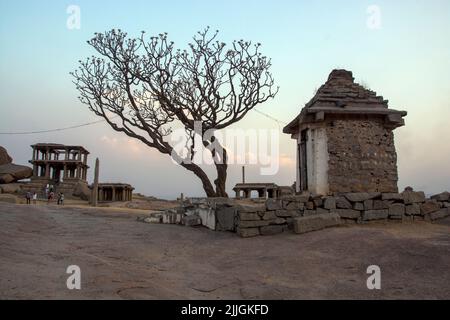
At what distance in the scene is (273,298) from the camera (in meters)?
4.74

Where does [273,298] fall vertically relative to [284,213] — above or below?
below

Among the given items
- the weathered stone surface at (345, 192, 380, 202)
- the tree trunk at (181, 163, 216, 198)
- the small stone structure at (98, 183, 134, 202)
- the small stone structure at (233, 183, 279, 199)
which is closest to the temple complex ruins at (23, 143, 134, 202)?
the small stone structure at (98, 183, 134, 202)

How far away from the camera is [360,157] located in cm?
1109

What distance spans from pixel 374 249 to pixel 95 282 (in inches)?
190

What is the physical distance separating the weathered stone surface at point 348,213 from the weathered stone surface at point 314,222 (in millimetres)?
473

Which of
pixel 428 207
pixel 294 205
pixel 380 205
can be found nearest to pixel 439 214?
pixel 428 207

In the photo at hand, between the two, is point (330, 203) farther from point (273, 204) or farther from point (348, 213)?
point (273, 204)

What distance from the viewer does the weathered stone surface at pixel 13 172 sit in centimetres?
3597

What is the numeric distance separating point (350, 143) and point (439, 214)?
10.0 ft

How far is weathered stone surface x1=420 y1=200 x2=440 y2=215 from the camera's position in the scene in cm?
986

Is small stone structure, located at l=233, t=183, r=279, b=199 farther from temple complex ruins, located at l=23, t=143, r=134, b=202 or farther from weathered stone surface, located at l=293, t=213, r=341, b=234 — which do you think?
weathered stone surface, located at l=293, t=213, r=341, b=234
